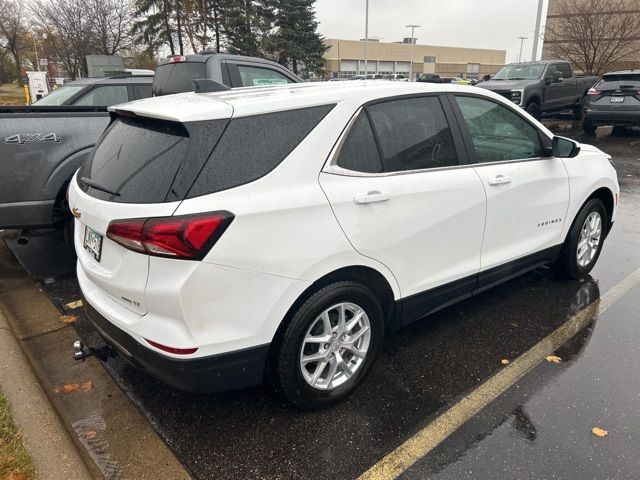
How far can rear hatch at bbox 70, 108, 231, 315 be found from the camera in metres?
2.22

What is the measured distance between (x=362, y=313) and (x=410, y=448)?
29.1 inches

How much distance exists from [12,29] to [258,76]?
45223mm

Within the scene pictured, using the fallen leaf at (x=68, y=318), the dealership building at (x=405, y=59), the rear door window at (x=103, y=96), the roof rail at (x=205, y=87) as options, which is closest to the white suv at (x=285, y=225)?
the roof rail at (x=205, y=87)

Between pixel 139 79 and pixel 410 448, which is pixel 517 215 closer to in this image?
pixel 410 448

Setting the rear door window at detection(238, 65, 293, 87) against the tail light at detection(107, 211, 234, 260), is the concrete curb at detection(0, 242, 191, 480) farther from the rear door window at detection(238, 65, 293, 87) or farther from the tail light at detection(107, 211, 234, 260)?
the rear door window at detection(238, 65, 293, 87)

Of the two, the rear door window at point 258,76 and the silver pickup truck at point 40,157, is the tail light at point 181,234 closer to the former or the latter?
the silver pickup truck at point 40,157

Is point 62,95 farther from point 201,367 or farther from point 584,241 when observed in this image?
point 584,241

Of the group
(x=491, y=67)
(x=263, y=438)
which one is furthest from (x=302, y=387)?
(x=491, y=67)

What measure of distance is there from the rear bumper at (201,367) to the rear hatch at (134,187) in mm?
210

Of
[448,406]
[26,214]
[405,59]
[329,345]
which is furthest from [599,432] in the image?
[405,59]

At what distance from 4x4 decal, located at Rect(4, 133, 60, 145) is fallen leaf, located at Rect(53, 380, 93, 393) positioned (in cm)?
227

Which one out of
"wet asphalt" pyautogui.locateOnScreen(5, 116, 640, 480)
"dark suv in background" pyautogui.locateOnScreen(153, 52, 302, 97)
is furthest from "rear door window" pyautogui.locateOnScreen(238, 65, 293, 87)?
"wet asphalt" pyautogui.locateOnScreen(5, 116, 640, 480)

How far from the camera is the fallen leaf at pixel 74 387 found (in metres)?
3.05

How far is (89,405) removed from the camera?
2.91 m
